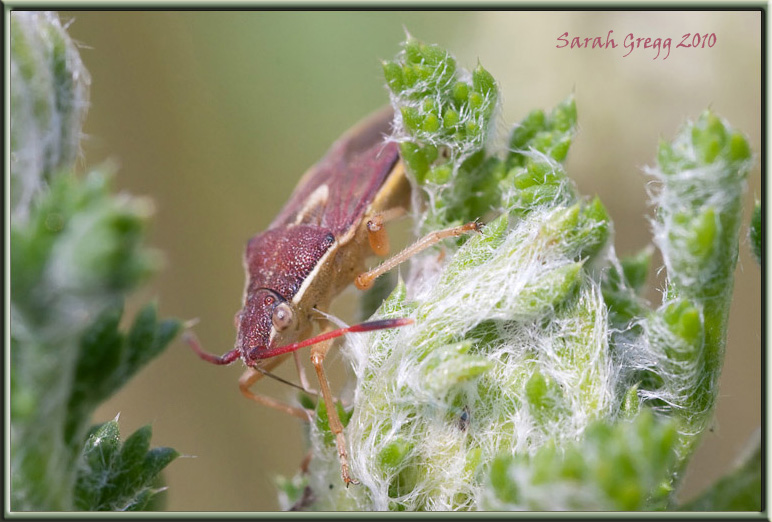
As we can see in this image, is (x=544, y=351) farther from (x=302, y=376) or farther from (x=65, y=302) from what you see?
(x=302, y=376)

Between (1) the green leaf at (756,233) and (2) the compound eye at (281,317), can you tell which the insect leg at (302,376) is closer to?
(2) the compound eye at (281,317)

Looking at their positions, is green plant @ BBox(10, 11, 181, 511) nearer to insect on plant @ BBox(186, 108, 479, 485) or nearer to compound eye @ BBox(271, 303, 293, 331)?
insect on plant @ BBox(186, 108, 479, 485)

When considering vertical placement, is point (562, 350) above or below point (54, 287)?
below

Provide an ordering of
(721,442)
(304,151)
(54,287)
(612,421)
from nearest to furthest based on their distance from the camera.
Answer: (54,287), (612,421), (721,442), (304,151)

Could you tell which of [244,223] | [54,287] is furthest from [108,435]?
[244,223]

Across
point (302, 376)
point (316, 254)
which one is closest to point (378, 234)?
point (316, 254)

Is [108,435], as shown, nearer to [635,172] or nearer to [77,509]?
[77,509]

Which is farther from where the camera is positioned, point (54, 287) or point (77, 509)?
point (77, 509)
